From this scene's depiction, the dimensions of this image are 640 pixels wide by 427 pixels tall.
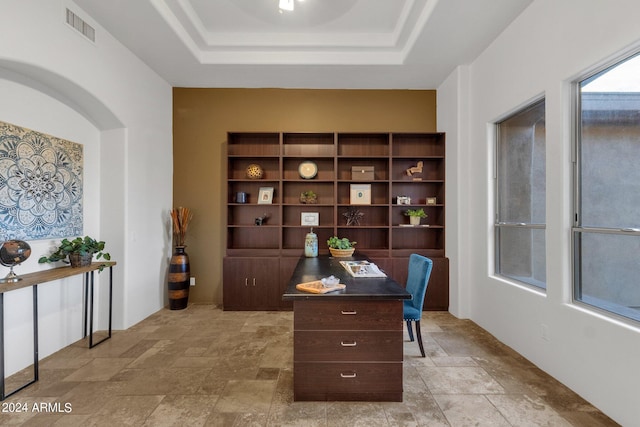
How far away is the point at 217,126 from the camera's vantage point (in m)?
4.50

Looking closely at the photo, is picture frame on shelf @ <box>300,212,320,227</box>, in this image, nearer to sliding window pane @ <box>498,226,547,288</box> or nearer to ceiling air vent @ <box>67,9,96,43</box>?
sliding window pane @ <box>498,226,547,288</box>

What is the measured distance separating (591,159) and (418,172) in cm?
222

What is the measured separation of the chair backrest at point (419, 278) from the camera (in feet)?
8.72

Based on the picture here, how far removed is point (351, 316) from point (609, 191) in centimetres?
196

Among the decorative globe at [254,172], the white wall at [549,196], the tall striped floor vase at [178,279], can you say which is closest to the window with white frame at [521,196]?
the white wall at [549,196]

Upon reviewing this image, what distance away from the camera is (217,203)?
4484mm

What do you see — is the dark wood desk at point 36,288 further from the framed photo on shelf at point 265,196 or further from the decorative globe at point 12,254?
the framed photo on shelf at point 265,196

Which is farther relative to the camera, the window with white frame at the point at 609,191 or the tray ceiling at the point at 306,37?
the tray ceiling at the point at 306,37

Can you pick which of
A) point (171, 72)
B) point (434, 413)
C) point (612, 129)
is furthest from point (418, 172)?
point (171, 72)

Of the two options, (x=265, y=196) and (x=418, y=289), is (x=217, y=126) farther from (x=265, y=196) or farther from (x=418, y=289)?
(x=418, y=289)

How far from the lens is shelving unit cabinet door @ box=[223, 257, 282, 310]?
13.4ft

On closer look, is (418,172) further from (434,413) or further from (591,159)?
(434,413)

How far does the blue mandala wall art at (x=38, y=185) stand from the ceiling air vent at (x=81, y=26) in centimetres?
102

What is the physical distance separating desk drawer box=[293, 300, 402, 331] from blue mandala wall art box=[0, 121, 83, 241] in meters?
2.43
